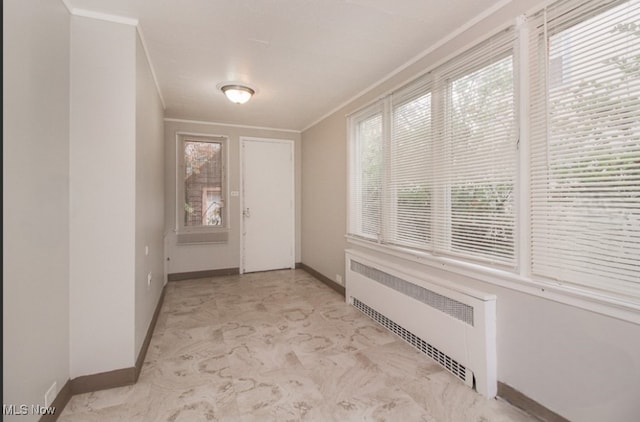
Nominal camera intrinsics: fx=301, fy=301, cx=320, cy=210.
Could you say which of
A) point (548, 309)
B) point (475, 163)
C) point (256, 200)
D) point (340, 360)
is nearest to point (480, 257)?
point (548, 309)

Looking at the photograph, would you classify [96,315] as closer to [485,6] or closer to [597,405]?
[597,405]

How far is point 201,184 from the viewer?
495 centimetres

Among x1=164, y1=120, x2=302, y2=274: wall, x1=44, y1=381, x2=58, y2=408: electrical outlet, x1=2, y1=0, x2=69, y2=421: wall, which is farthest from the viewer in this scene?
x1=164, y1=120, x2=302, y2=274: wall

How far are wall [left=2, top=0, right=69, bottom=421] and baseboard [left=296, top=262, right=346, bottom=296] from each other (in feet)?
9.58

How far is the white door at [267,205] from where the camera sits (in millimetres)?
5277

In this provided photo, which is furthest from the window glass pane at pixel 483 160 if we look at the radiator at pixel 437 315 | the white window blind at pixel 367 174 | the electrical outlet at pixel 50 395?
the electrical outlet at pixel 50 395

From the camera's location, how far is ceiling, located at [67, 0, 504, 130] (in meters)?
2.03

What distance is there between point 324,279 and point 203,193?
2.42 m

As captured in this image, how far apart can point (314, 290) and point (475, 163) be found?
2.88 meters

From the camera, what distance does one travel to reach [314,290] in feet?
14.2

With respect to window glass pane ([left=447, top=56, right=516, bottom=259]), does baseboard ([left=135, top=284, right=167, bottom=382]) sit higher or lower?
lower

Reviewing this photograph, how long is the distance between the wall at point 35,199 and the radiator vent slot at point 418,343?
254 cm

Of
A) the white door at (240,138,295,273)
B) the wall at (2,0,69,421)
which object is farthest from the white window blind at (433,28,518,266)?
the white door at (240,138,295,273)

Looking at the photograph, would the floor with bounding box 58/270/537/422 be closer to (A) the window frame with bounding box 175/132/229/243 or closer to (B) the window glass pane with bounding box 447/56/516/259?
(B) the window glass pane with bounding box 447/56/516/259
